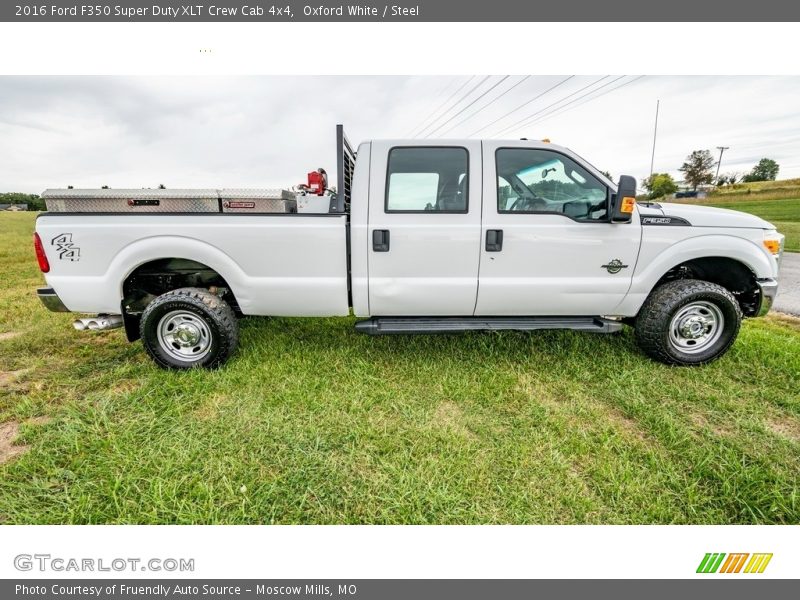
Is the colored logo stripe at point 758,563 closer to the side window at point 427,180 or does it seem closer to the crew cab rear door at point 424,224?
the crew cab rear door at point 424,224

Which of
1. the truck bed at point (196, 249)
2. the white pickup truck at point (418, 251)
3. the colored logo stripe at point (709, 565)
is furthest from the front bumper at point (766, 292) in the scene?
the truck bed at point (196, 249)

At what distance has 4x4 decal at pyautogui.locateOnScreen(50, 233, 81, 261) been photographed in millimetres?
2908

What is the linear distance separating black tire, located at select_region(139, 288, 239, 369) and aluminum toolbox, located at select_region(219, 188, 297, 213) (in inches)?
30.6

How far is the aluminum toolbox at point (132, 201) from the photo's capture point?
291 cm

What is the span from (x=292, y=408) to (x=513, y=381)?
1787 mm

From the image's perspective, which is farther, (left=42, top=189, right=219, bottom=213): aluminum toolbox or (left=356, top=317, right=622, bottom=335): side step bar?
(left=356, top=317, right=622, bottom=335): side step bar

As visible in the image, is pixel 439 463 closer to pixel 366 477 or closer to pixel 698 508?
pixel 366 477

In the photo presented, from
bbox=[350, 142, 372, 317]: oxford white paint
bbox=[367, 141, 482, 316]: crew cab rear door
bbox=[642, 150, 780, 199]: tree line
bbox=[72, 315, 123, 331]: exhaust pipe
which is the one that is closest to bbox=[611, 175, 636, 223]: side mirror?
bbox=[367, 141, 482, 316]: crew cab rear door

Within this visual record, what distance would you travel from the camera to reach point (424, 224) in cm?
298

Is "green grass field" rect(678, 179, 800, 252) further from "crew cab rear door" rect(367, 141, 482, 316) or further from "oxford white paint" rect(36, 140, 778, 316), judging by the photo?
"crew cab rear door" rect(367, 141, 482, 316)

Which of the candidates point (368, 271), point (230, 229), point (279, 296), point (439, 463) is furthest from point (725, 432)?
point (230, 229)

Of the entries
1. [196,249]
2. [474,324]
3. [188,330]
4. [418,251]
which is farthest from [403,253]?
[188,330]

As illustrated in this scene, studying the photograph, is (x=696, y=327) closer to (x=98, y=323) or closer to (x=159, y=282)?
(x=159, y=282)

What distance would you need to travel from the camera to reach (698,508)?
1.94 meters
